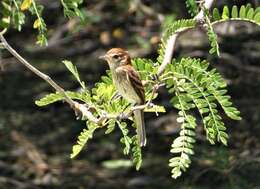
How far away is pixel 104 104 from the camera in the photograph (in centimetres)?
303

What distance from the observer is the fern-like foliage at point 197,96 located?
288cm

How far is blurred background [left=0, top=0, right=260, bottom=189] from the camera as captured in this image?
18.7 feet

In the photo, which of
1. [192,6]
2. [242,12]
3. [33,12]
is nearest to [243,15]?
[242,12]

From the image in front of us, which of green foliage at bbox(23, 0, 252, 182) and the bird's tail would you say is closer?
green foliage at bbox(23, 0, 252, 182)

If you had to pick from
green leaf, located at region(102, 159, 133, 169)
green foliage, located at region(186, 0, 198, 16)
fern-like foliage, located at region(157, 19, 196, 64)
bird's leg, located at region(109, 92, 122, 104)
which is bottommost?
green leaf, located at region(102, 159, 133, 169)

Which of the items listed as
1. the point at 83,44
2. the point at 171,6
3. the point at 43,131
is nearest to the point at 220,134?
the point at 43,131

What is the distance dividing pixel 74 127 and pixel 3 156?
28.9 inches

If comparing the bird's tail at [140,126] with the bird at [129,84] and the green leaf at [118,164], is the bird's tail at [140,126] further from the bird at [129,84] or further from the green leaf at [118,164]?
the green leaf at [118,164]

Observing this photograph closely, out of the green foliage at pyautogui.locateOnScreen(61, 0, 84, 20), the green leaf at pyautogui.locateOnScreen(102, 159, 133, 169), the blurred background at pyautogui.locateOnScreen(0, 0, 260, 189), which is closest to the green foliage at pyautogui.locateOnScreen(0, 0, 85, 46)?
the green foliage at pyautogui.locateOnScreen(61, 0, 84, 20)

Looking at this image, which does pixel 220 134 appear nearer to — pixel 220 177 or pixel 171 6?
pixel 220 177

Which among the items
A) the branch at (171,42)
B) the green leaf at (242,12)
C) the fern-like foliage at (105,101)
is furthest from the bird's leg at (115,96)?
the green leaf at (242,12)

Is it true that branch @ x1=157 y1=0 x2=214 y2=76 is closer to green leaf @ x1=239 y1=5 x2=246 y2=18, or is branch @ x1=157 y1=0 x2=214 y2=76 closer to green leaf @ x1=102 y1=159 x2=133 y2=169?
green leaf @ x1=239 y1=5 x2=246 y2=18

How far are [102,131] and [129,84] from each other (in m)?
3.48

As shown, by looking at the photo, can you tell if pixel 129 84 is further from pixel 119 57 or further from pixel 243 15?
pixel 243 15
